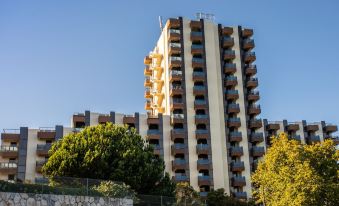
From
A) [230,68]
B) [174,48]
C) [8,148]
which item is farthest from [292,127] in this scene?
[8,148]

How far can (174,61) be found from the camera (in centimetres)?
9812

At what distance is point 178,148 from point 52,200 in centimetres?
6360

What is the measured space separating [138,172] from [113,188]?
18.6 meters

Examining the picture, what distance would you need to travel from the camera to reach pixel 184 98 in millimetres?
95875

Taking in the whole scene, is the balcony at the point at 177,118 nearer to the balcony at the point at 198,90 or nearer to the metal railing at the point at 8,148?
the balcony at the point at 198,90

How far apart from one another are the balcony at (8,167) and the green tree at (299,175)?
48561mm

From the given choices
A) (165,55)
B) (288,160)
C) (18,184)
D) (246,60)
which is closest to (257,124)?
(246,60)

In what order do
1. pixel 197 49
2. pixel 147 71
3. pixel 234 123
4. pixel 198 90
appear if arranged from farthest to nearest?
1. pixel 147 71
2. pixel 197 49
3. pixel 198 90
4. pixel 234 123

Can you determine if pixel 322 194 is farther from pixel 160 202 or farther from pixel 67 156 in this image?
pixel 67 156

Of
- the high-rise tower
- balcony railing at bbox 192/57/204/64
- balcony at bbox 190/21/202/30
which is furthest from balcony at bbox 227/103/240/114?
balcony at bbox 190/21/202/30

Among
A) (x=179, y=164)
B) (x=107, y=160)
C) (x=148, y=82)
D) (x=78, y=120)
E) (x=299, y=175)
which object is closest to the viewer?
(x=299, y=175)

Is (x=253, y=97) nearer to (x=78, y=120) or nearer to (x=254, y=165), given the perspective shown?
(x=254, y=165)

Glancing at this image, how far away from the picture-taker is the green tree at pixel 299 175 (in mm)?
44438

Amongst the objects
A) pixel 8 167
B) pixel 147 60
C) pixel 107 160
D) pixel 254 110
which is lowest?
pixel 107 160
